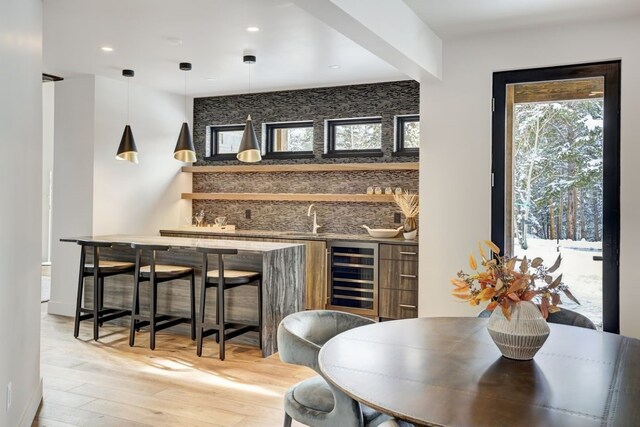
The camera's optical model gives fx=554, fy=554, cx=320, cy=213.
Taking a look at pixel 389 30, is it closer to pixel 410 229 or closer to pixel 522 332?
pixel 522 332

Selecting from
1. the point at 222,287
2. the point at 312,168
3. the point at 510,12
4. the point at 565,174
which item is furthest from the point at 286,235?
the point at 510,12

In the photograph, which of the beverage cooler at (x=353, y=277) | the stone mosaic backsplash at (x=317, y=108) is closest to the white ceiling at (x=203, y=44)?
the stone mosaic backsplash at (x=317, y=108)

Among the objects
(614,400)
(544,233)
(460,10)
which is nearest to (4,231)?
(614,400)

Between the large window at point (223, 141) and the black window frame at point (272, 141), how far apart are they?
458mm

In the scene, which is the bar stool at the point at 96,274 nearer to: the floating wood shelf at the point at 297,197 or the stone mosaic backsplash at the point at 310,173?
the floating wood shelf at the point at 297,197

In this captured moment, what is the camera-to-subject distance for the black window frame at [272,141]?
6.84m

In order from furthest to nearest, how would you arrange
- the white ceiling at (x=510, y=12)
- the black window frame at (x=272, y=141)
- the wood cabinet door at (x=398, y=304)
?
the black window frame at (x=272, y=141) < the wood cabinet door at (x=398, y=304) < the white ceiling at (x=510, y=12)

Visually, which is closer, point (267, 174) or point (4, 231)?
point (4, 231)

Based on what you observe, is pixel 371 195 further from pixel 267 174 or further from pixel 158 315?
pixel 158 315

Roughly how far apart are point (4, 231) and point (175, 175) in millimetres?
4737

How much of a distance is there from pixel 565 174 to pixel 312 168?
3.10 meters

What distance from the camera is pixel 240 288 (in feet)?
16.3

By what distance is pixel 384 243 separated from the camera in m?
5.79

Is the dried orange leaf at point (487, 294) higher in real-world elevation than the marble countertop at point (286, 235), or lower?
lower
